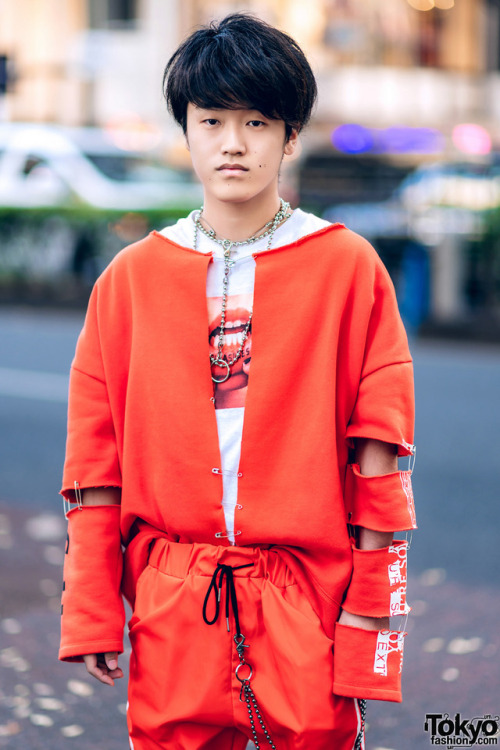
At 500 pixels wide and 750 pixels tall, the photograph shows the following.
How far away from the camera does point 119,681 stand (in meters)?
4.30

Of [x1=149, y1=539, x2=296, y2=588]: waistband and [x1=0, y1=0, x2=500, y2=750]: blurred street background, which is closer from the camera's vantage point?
[x1=149, y1=539, x2=296, y2=588]: waistband

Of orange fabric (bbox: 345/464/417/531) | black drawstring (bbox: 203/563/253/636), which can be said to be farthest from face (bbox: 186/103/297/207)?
black drawstring (bbox: 203/563/253/636)

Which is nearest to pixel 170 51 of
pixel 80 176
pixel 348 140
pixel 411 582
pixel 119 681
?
pixel 348 140

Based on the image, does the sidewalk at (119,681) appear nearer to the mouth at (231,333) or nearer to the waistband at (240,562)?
the waistband at (240,562)

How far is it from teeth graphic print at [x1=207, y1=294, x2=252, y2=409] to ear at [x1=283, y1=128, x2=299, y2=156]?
298 mm

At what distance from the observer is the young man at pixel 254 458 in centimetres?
209

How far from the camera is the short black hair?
2.06m

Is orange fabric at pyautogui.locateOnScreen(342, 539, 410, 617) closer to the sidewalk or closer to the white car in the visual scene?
the sidewalk

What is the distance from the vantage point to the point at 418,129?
30797 mm

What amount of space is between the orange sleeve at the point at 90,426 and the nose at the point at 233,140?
15.7 inches

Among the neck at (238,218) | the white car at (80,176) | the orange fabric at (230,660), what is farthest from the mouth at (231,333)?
the white car at (80,176)

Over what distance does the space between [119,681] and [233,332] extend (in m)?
2.48

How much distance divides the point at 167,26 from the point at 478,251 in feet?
Answer: 59.1

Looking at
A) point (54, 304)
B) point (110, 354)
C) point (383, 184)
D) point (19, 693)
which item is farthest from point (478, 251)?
point (383, 184)
